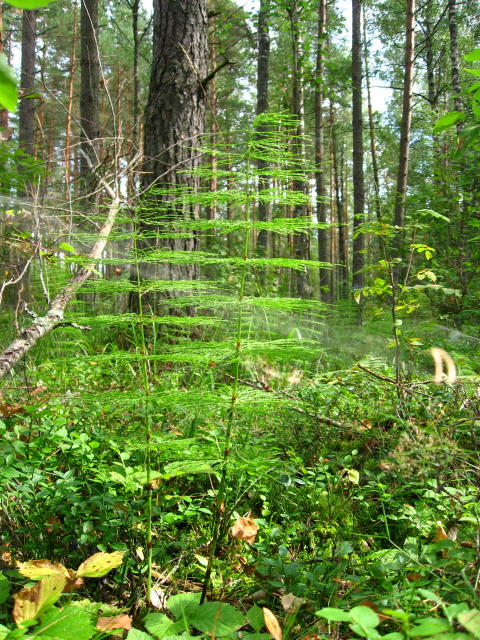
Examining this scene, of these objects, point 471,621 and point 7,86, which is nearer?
point 7,86

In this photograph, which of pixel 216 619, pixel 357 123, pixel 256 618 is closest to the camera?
pixel 216 619

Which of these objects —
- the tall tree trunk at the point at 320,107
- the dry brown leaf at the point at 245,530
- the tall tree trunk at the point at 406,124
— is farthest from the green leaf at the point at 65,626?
the tall tree trunk at the point at 406,124

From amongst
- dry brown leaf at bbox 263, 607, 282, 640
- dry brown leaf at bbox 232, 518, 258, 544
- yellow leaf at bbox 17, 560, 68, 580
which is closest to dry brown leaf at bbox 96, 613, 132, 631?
yellow leaf at bbox 17, 560, 68, 580

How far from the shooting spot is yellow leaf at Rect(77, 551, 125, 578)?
138 centimetres

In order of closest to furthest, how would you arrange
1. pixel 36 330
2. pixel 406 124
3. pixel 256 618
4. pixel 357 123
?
pixel 256 618
pixel 36 330
pixel 406 124
pixel 357 123

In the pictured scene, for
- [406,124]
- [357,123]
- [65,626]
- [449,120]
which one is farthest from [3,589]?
[357,123]

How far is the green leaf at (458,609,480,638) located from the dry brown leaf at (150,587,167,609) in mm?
1161

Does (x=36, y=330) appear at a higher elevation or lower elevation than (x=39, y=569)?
higher

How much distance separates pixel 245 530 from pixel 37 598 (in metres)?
0.83

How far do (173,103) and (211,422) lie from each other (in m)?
3.03

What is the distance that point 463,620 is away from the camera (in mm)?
773

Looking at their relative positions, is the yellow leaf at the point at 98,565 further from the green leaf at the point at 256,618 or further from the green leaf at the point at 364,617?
the green leaf at the point at 364,617

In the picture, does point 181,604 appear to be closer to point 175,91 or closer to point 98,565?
point 98,565

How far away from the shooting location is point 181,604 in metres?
1.40
